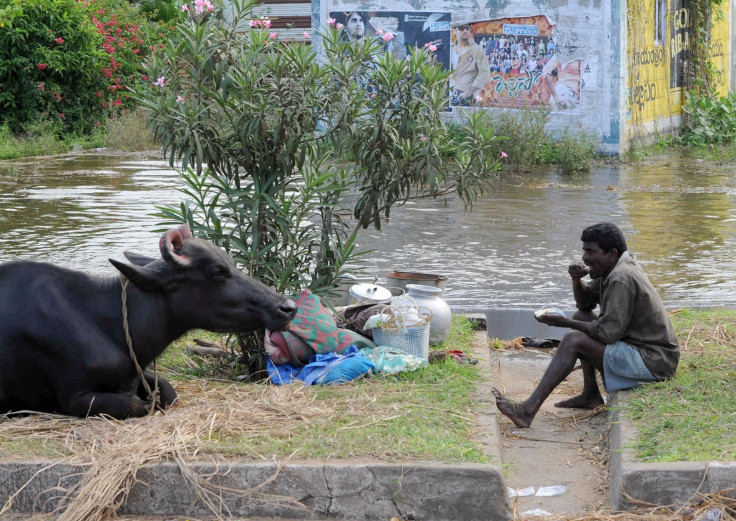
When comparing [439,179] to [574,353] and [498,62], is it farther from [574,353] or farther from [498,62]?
[498,62]

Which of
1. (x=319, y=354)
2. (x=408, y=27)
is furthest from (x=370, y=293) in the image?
(x=408, y=27)

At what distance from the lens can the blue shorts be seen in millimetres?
5691

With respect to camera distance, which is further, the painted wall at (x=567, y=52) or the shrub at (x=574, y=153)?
the painted wall at (x=567, y=52)

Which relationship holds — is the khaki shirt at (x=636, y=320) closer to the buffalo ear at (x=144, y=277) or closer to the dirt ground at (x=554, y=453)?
the dirt ground at (x=554, y=453)

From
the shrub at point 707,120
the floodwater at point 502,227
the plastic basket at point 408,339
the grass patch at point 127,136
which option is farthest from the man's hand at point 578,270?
the grass patch at point 127,136

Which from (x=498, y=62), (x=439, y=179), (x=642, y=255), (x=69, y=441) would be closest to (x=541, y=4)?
(x=498, y=62)

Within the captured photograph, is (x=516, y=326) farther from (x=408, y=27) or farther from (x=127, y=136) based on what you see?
(x=127, y=136)

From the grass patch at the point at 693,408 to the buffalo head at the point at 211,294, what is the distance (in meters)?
1.97

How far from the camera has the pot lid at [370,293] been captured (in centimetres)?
677

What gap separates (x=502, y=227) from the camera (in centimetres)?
1262

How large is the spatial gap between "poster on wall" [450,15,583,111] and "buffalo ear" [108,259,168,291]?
14241 millimetres

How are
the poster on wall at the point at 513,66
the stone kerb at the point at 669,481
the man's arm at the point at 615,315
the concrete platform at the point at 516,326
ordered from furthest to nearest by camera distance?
the poster on wall at the point at 513,66 < the concrete platform at the point at 516,326 < the man's arm at the point at 615,315 < the stone kerb at the point at 669,481

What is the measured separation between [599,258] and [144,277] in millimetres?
2666

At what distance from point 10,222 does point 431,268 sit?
5.91m
